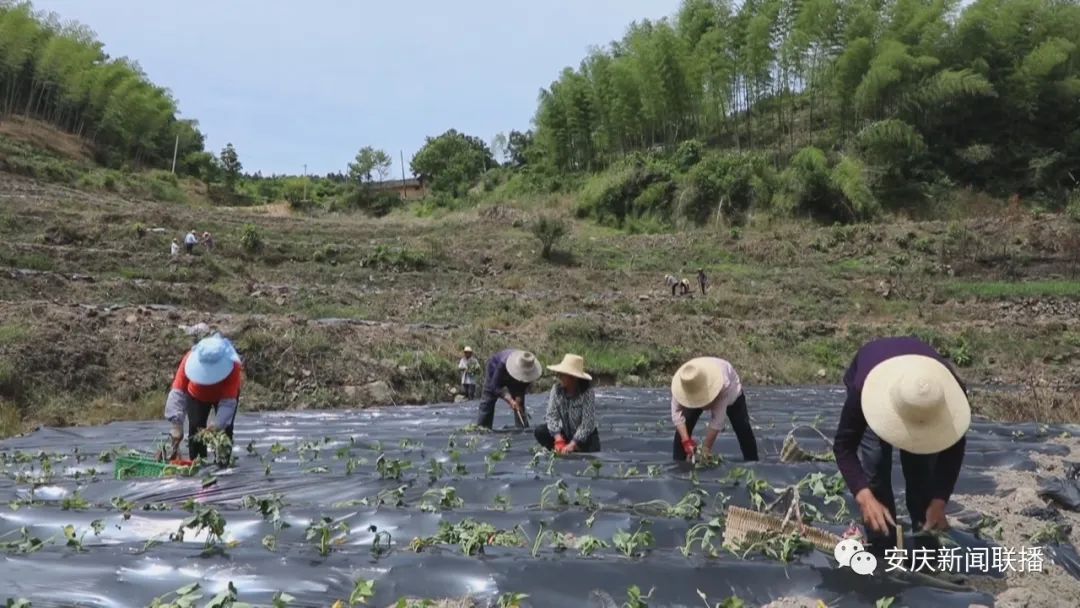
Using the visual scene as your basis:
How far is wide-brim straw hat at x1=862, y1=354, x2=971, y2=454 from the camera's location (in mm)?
2951

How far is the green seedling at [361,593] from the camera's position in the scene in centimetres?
265

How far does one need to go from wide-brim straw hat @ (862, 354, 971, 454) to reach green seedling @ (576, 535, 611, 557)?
1214 mm

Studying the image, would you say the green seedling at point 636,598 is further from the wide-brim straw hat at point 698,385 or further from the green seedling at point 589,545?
the wide-brim straw hat at point 698,385

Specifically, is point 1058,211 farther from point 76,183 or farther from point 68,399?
point 76,183

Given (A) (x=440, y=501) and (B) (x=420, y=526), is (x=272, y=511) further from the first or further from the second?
(A) (x=440, y=501)

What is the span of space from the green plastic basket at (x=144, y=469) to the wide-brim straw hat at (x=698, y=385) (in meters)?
3.26

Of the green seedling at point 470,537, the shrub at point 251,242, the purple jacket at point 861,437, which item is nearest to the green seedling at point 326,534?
the green seedling at point 470,537

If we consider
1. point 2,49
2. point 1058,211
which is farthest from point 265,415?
point 2,49

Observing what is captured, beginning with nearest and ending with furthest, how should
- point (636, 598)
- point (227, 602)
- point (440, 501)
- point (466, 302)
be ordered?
point (227, 602), point (636, 598), point (440, 501), point (466, 302)

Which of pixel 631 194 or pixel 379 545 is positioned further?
pixel 631 194

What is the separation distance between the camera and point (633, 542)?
10.7 feet

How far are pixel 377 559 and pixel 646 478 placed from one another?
207cm

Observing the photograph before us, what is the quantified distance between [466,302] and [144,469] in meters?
12.9

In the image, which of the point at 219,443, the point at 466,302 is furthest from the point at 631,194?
the point at 219,443
